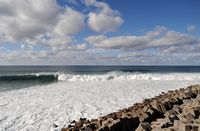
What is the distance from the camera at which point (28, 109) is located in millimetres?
8250

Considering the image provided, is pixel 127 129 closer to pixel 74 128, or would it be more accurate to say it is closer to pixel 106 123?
pixel 106 123

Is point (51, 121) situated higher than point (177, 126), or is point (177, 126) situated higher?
point (177, 126)

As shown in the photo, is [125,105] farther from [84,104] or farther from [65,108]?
[65,108]

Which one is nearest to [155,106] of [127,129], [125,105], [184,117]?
[184,117]

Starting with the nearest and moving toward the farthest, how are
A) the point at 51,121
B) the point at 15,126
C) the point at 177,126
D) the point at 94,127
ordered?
1. the point at 177,126
2. the point at 94,127
3. the point at 15,126
4. the point at 51,121

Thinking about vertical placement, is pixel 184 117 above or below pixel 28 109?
above

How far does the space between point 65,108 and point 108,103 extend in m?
1.95

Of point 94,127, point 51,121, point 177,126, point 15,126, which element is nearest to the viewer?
point 177,126

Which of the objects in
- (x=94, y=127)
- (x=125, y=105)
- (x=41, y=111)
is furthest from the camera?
(x=125, y=105)

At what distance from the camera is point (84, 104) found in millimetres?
9211

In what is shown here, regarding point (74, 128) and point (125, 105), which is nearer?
point (74, 128)

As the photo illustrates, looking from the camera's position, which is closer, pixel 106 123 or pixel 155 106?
pixel 106 123

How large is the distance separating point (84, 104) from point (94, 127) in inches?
175

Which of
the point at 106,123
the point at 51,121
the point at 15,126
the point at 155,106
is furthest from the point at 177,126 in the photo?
the point at 15,126
